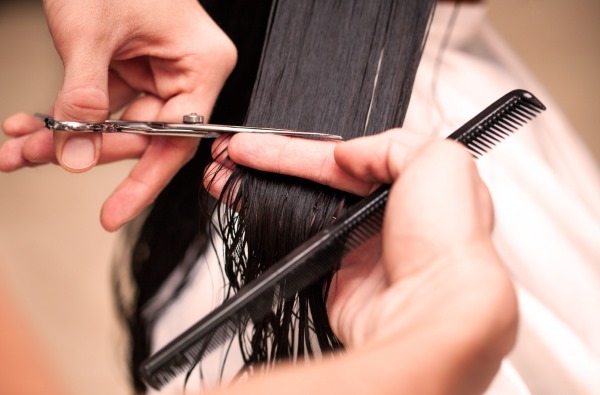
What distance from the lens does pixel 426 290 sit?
17.2 inches

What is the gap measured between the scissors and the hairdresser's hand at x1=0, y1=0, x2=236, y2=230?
0.01 m

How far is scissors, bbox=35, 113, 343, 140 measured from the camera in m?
0.63

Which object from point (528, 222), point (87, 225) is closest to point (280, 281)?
point (528, 222)

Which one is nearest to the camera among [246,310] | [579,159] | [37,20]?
[246,310]

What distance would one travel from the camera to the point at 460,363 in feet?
1.29

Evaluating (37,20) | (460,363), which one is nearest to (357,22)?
(460,363)

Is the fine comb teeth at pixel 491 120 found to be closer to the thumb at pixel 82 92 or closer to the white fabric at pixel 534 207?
the white fabric at pixel 534 207

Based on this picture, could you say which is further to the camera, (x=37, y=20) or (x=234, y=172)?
(x=37, y=20)

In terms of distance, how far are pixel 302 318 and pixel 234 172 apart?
0.65ft

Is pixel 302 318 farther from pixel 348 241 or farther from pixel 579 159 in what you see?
pixel 579 159

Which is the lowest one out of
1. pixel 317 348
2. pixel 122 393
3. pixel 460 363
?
pixel 122 393

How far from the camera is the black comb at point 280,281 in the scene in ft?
1.61

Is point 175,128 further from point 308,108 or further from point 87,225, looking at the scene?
point 87,225

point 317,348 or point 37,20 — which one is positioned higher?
point 37,20
